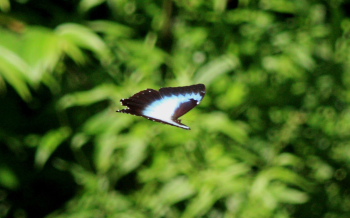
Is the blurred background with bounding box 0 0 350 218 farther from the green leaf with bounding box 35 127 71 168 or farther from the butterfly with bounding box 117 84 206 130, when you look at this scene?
the butterfly with bounding box 117 84 206 130

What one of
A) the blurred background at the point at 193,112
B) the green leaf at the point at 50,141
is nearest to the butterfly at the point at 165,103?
the blurred background at the point at 193,112

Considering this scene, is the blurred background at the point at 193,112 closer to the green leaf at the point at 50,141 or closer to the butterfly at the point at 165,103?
the green leaf at the point at 50,141

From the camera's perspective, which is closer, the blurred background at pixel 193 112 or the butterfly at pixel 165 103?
the butterfly at pixel 165 103

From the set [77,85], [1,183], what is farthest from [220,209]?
[1,183]

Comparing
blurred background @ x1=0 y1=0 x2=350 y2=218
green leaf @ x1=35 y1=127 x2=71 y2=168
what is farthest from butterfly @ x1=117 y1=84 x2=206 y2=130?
green leaf @ x1=35 y1=127 x2=71 y2=168

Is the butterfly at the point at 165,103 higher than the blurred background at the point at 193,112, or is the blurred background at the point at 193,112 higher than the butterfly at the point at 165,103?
the blurred background at the point at 193,112

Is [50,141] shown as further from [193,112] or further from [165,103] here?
[165,103]
